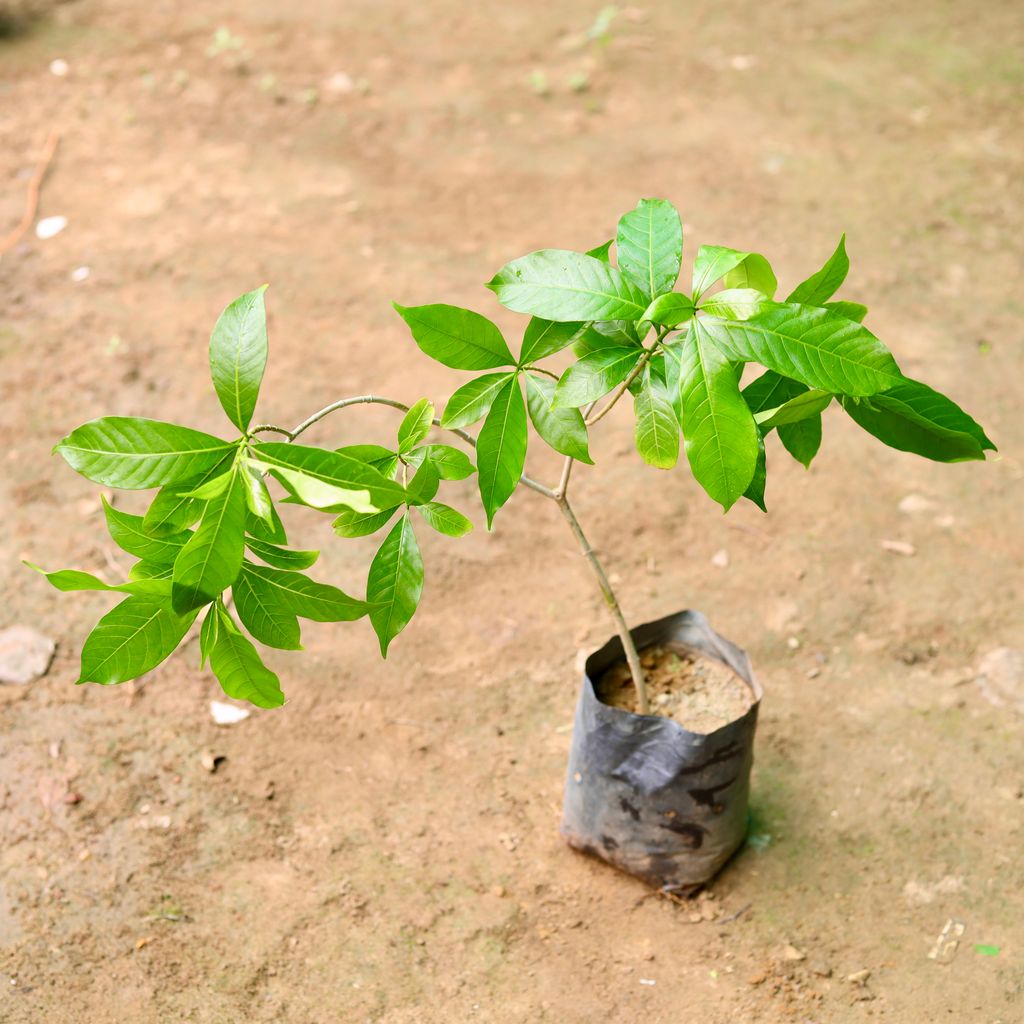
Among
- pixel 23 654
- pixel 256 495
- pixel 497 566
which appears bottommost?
pixel 497 566

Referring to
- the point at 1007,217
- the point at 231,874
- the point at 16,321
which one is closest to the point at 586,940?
the point at 231,874

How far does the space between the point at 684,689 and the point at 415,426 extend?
3.06ft

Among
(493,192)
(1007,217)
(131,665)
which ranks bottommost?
(1007,217)

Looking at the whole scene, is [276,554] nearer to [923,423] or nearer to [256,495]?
[256,495]

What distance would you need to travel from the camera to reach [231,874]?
238 cm

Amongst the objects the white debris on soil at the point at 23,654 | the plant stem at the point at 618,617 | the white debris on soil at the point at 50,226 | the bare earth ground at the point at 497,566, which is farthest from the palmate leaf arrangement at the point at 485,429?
the white debris on soil at the point at 50,226

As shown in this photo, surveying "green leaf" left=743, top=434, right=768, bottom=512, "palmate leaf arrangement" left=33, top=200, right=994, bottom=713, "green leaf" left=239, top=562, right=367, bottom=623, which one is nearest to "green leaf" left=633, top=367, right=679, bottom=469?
"palmate leaf arrangement" left=33, top=200, right=994, bottom=713

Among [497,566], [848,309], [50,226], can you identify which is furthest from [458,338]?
[50,226]

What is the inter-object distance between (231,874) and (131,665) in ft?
3.55

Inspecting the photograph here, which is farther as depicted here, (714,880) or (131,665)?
(714,880)

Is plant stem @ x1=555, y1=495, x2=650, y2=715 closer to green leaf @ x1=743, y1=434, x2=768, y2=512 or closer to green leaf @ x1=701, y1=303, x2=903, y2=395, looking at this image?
green leaf @ x1=743, y1=434, x2=768, y2=512

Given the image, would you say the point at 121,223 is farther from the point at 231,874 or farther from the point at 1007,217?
the point at 1007,217

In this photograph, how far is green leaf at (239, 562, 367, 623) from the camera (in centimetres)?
146

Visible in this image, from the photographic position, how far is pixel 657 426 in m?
1.54
